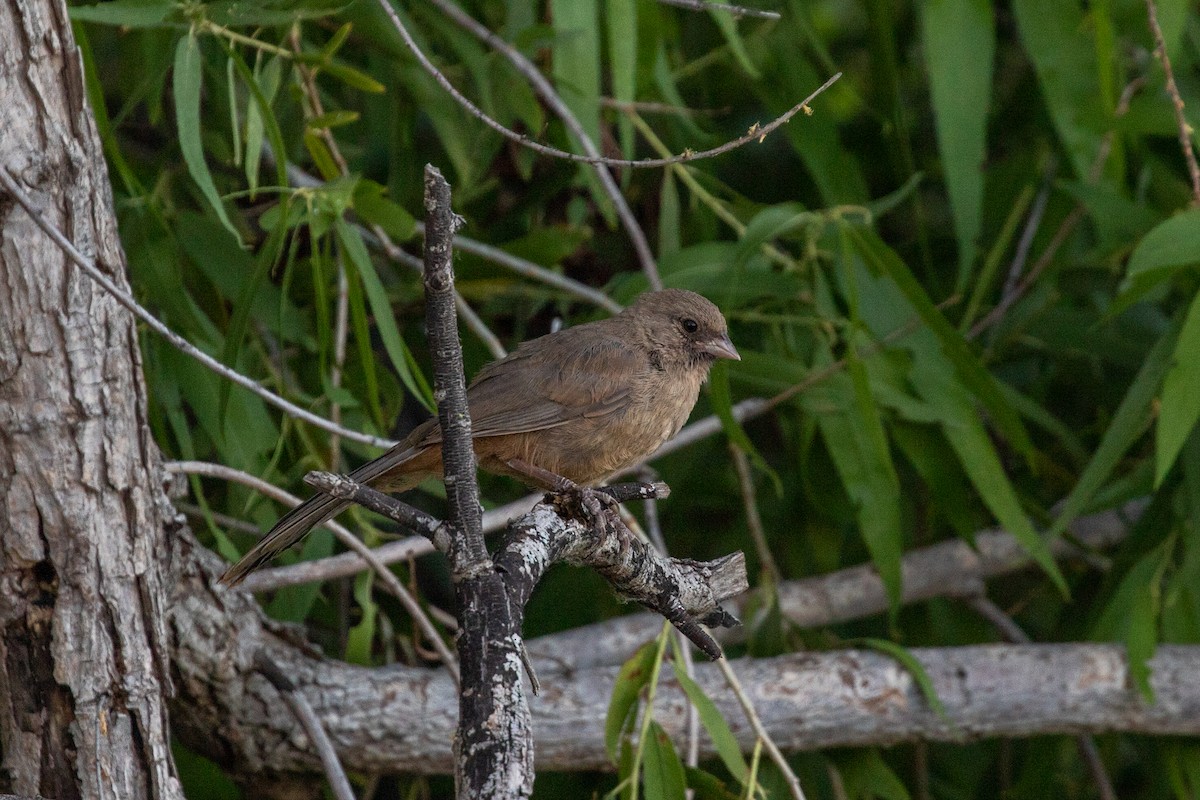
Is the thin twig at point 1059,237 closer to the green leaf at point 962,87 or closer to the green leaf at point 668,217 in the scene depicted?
the green leaf at point 962,87

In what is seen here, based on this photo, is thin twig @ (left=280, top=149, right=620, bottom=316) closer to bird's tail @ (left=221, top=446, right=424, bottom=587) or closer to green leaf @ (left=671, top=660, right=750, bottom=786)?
bird's tail @ (left=221, top=446, right=424, bottom=587)

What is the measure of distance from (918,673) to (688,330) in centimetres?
128

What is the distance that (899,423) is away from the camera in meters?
4.58

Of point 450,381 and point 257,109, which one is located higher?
point 257,109

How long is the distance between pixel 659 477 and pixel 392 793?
135 cm

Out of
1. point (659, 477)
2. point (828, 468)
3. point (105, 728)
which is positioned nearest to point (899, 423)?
point (828, 468)

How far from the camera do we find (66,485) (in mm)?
2973

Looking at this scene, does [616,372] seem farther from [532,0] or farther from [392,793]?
[392,793]

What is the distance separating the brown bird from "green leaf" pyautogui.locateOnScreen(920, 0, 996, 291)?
3.72 feet

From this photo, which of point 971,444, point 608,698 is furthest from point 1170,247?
point 608,698

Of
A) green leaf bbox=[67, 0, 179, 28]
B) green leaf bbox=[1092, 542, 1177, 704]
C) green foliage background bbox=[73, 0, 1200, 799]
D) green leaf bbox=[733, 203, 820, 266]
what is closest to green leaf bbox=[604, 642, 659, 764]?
green foliage background bbox=[73, 0, 1200, 799]

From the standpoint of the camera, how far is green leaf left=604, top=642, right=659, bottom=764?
3.67m

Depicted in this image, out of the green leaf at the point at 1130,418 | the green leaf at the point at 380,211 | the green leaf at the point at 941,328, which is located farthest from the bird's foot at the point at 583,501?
the green leaf at the point at 1130,418

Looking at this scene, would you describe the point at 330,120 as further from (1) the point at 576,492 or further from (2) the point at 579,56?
(1) the point at 576,492
